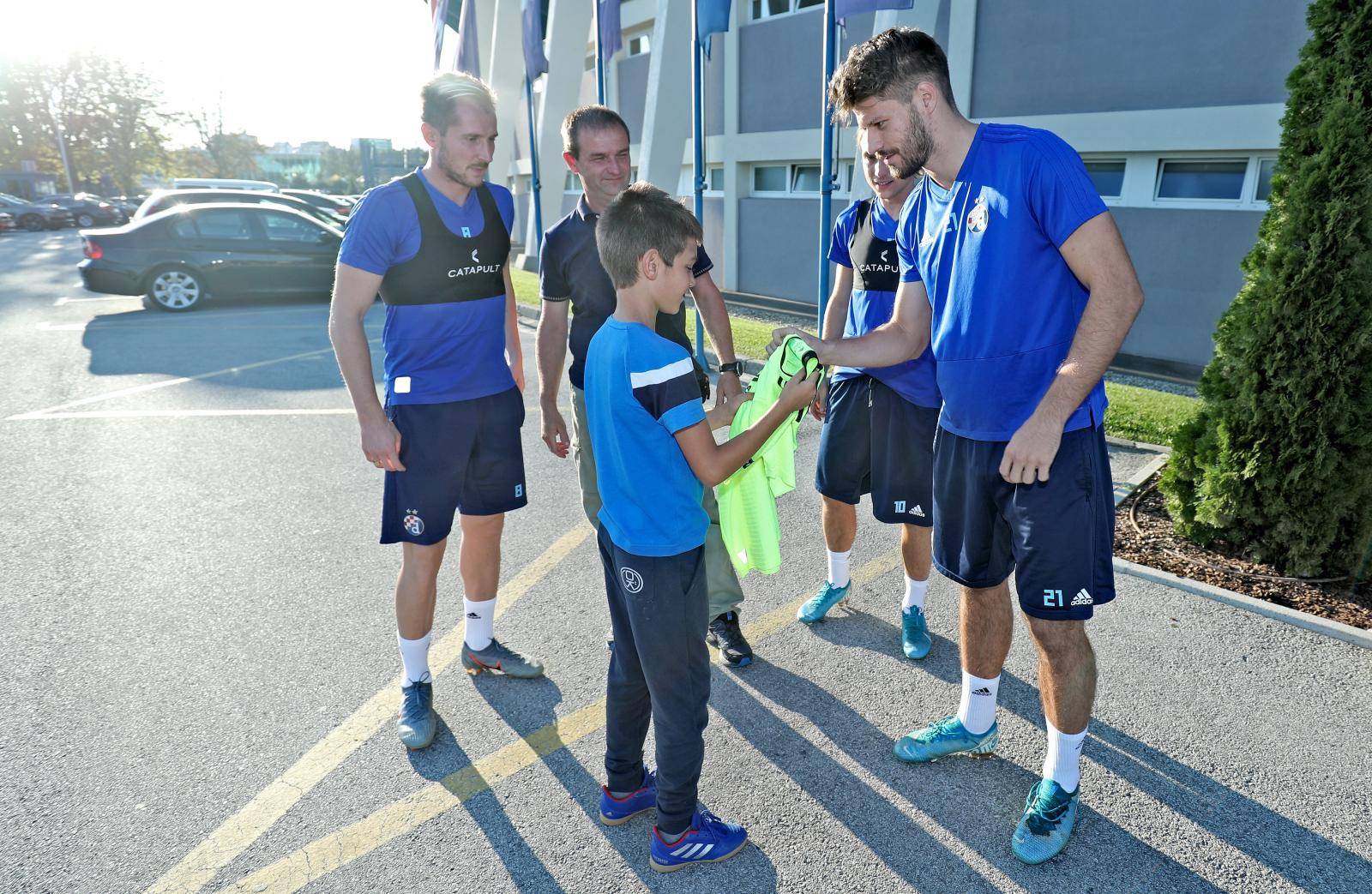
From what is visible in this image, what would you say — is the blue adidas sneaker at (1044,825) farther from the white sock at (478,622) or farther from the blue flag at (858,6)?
the blue flag at (858,6)

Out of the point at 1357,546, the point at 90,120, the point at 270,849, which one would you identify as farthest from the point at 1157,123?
the point at 90,120

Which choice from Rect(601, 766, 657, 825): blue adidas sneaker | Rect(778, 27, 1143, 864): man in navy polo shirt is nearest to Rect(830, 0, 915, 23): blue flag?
Rect(778, 27, 1143, 864): man in navy polo shirt

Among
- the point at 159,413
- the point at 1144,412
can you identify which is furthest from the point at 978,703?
the point at 159,413

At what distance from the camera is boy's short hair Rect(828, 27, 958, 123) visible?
2434 millimetres

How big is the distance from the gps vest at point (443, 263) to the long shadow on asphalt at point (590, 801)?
1.69 m

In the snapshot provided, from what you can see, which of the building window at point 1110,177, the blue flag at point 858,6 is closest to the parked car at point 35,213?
the blue flag at point 858,6

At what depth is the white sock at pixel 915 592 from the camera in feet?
12.5

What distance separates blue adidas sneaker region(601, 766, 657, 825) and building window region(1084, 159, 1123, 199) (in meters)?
9.56

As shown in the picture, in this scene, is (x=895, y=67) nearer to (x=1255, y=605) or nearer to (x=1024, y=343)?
(x=1024, y=343)

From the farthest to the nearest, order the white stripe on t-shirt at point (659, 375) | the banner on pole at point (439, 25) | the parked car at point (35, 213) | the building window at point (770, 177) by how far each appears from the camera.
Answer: the parked car at point (35, 213) → the banner on pole at point (439, 25) → the building window at point (770, 177) → the white stripe on t-shirt at point (659, 375)

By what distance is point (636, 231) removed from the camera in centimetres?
234

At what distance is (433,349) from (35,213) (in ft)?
154

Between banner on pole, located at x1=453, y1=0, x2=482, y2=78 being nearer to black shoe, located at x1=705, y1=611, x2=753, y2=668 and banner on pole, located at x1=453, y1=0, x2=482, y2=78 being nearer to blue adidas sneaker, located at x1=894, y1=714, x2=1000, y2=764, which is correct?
black shoe, located at x1=705, y1=611, x2=753, y2=668

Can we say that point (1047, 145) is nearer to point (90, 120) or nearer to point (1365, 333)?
point (1365, 333)
